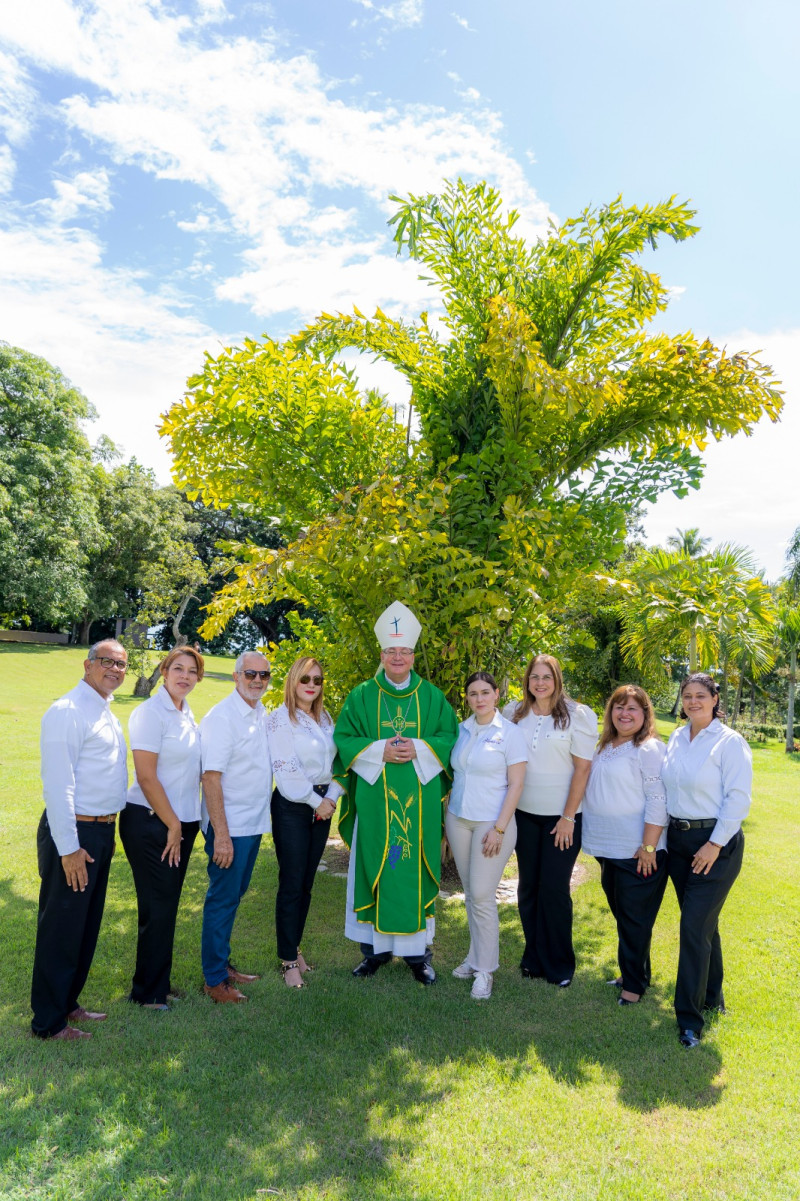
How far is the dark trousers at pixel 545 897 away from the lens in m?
4.88

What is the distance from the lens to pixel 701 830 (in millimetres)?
4156

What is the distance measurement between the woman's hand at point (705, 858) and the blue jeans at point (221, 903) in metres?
2.39

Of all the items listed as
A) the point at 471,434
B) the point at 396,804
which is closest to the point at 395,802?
A: the point at 396,804

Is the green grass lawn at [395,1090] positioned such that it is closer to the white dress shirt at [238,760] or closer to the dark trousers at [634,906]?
the dark trousers at [634,906]

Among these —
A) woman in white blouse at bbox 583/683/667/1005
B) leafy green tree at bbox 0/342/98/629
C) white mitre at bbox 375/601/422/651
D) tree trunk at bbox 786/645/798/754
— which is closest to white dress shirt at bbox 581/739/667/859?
woman in white blouse at bbox 583/683/667/1005

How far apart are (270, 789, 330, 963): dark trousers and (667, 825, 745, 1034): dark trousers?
209 centimetres

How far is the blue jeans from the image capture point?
4387 millimetres

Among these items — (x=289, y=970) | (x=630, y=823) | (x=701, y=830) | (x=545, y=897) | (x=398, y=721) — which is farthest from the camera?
(x=398, y=721)

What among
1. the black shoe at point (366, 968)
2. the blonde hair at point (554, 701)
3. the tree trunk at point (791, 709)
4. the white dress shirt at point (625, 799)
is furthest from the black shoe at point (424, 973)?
the tree trunk at point (791, 709)

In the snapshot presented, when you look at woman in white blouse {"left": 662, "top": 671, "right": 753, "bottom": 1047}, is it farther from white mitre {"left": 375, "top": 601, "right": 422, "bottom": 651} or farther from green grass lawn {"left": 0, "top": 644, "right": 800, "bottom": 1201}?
white mitre {"left": 375, "top": 601, "right": 422, "bottom": 651}

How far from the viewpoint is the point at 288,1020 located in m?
4.20

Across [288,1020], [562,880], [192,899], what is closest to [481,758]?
[562,880]

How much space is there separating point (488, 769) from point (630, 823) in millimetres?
871

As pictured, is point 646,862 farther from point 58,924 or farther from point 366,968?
point 58,924
